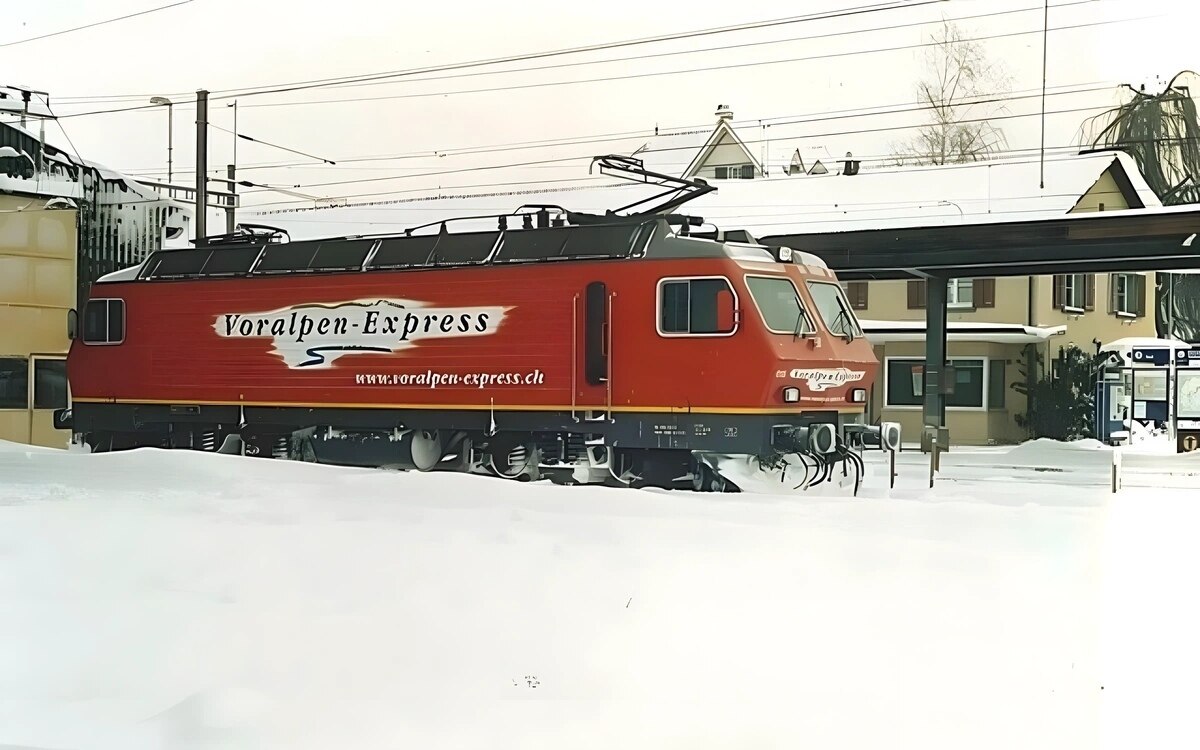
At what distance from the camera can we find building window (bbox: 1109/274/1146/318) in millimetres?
9156

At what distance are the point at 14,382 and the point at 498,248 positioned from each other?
287 centimetres

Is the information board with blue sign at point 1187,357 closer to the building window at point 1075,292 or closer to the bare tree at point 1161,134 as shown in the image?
the bare tree at point 1161,134

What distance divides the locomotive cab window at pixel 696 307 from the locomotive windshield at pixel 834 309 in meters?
0.70

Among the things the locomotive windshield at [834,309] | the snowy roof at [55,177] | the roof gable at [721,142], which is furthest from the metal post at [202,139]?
the locomotive windshield at [834,309]

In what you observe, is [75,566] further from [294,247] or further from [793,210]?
[793,210]

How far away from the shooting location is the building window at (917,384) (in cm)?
833

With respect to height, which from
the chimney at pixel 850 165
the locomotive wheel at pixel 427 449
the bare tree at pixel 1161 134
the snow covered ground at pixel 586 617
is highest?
the bare tree at pixel 1161 134

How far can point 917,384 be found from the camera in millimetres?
8680

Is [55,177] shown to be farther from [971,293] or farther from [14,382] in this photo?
[971,293]

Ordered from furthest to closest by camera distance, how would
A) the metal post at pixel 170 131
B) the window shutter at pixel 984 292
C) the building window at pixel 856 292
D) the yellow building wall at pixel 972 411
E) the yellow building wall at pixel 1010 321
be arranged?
the window shutter at pixel 984 292 < the building window at pixel 856 292 < the yellow building wall at pixel 972 411 < the yellow building wall at pixel 1010 321 < the metal post at pixel 170 131

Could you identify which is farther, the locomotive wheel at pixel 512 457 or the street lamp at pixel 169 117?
the locomotive wheel at pixel 512 457

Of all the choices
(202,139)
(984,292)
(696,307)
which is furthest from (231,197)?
(984,292)

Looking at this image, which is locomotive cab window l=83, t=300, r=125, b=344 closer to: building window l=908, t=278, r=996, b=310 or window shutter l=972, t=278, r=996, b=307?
building window l=908, t=278, r=996, b=310

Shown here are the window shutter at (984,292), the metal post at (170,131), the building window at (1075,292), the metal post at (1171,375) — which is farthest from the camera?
the window shutter at (984,292)
